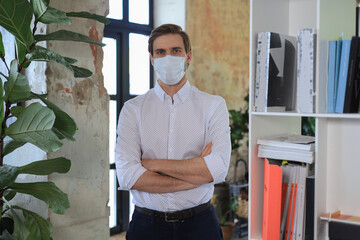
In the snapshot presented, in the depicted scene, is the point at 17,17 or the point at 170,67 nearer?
the point at 17,17

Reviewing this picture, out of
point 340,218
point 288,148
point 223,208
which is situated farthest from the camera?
point 223,208

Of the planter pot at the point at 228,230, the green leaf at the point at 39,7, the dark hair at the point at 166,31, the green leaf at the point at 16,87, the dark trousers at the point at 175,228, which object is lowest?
the planter pot at the point at 228,230

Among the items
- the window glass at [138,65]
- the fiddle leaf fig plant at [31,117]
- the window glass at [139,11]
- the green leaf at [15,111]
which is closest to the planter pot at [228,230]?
the window glass at [138,65]

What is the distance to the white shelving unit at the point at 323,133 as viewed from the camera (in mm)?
1941

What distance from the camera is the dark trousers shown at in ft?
6.50

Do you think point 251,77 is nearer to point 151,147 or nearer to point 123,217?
point 151,147

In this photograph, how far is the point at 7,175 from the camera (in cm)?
134

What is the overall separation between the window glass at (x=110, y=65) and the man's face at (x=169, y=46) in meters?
2.21

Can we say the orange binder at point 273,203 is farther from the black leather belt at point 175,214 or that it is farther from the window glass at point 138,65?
the window glass at point 138,65

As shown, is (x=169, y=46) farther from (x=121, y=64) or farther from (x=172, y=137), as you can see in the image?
(x=121, y=64)

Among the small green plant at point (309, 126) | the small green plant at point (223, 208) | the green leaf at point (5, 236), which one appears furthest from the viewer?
the small green plant at point (309, 126)

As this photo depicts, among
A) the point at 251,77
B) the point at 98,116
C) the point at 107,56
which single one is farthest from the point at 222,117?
the point at 107,56

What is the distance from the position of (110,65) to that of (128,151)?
2.39m

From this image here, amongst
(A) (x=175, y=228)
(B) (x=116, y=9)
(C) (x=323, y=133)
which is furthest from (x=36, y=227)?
(B) (x=116, y=9)
